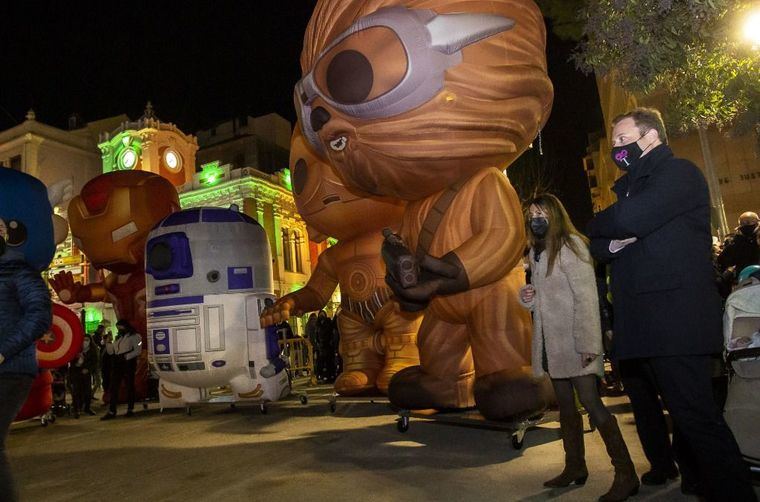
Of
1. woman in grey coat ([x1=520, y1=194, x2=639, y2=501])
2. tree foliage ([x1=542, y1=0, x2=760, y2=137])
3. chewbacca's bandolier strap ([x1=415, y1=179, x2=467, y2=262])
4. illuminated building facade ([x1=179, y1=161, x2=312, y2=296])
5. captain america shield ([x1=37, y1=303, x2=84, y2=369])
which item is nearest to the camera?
woman in grey coat ([x1=520, y1=194, x2=639, y2=501])

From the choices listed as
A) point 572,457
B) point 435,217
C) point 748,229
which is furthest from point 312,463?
point 748,229

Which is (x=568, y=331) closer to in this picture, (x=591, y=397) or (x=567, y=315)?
(x=567, y=315)

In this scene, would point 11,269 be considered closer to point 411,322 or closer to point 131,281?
point 411,322

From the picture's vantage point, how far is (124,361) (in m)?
7.96

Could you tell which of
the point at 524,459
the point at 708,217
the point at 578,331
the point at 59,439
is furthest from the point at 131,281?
the point at 708,217

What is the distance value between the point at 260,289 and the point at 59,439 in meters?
2.63

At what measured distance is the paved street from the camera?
308 cm

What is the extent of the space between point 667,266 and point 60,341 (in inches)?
203

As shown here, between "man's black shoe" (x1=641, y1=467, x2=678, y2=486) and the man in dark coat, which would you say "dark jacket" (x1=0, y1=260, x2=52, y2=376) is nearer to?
the man in dark coat

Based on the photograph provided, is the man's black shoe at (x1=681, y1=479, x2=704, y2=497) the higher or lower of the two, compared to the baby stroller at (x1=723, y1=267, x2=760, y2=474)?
lower

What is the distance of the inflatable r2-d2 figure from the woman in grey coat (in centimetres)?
399

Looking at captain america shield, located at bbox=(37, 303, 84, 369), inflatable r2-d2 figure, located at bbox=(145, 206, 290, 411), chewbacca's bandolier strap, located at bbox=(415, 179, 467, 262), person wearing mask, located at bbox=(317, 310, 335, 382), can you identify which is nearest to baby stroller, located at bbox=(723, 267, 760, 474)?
chewbacca's bandolier strap, located at bbox=(415, 179, 467, 262)

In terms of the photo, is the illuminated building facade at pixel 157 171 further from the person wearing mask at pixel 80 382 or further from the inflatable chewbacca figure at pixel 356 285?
the inflatable chewbacca figure at pixel 356 285

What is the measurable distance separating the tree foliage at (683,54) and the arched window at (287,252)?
22.0 meters
